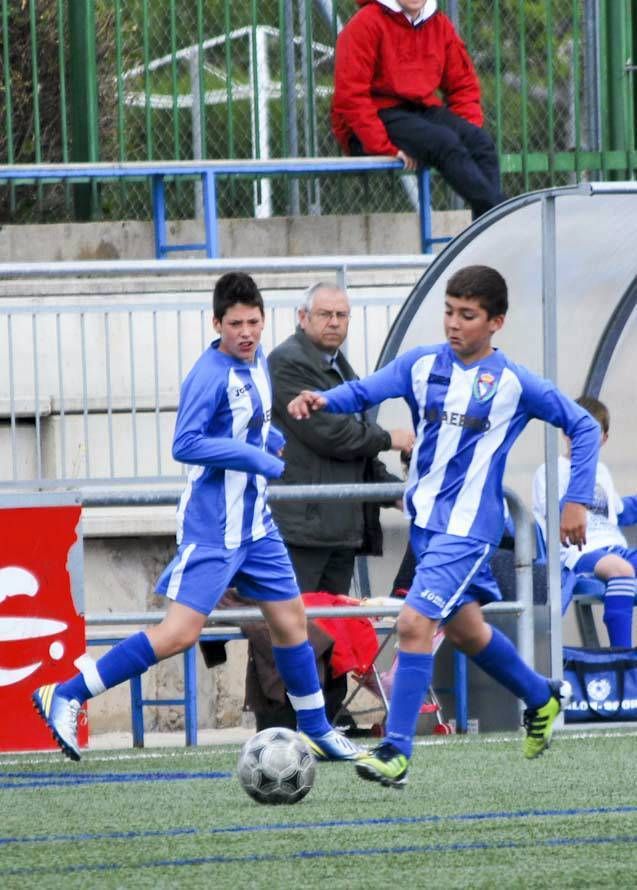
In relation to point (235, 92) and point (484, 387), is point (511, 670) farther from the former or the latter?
point (235, 92)

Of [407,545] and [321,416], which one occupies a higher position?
[321,416]

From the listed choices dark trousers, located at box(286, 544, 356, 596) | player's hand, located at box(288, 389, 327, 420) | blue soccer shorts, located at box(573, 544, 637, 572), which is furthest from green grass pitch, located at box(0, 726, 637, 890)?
blue soccer shorts, located at box(573, 544, 637, 572)

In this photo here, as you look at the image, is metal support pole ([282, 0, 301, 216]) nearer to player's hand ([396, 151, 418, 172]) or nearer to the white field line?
player's hand ([396, 151, 418, 172])

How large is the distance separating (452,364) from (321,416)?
1867 millimetres

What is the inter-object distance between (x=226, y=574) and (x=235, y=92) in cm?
578

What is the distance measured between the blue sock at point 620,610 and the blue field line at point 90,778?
8.03 ft

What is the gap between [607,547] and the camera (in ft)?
29.4

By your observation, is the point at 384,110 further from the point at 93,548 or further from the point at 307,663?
the point at 307,663

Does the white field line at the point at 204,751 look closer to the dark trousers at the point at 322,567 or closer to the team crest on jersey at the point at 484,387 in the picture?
the dark trousers at the point at 322,567

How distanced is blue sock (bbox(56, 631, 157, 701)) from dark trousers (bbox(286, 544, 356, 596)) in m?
1.65

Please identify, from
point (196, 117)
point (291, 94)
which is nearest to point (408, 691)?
point (196, 117)

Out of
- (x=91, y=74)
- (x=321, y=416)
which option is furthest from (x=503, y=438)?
(x=91, y=74)

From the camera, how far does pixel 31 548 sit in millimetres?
7645

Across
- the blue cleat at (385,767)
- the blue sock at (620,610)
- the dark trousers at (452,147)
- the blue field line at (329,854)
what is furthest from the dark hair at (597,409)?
the blue field line at (329,854)
